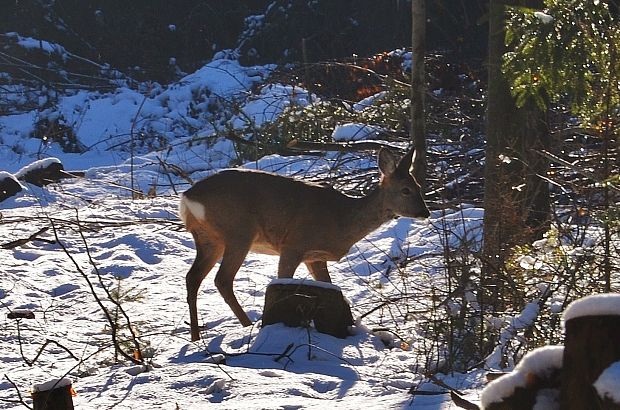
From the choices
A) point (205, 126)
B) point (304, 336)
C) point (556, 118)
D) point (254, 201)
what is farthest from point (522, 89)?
point (205, 126)

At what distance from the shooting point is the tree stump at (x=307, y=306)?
18.4ft

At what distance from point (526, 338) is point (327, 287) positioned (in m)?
1.53

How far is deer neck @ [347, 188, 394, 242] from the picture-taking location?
7.52m

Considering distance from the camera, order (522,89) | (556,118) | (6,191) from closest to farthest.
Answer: (522,89), (556,118), (6,191)

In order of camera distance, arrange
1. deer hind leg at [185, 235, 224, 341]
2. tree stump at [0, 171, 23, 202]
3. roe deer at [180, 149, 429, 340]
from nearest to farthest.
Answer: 1. deer hind leg at [185, 235, 224, 341]
2. roe deer at [180, 149, 429, 340]
3. tree stump at [0, 171, 23, 202]

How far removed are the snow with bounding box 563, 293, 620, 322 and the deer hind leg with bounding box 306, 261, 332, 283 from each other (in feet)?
17.2

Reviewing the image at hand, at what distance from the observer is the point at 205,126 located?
17688mm

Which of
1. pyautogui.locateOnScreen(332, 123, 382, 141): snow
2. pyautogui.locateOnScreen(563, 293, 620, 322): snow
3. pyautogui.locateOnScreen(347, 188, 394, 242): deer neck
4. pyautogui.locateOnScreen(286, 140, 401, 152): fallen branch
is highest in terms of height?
pyautogui.locateOnScreen(332, 123, 382, 141): snow

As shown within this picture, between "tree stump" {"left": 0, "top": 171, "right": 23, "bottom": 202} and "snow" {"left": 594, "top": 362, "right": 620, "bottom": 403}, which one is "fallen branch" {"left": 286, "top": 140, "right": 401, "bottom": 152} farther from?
"snow" {"left": 594, "top": 362, "right": 620, "bottom": 403}

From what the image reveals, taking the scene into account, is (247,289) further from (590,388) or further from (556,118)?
(590,388)

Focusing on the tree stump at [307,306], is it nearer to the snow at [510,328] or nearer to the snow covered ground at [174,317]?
the snow covered ground at [174,317]

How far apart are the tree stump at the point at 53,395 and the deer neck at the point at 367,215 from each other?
429 cm

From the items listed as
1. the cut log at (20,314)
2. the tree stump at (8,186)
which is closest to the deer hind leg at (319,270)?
the cut log at (20,314)

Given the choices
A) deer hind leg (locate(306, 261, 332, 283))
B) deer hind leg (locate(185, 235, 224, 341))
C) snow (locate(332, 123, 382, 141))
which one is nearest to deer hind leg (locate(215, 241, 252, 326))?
deer hind leg (locate(185, 235, 224, 341))
